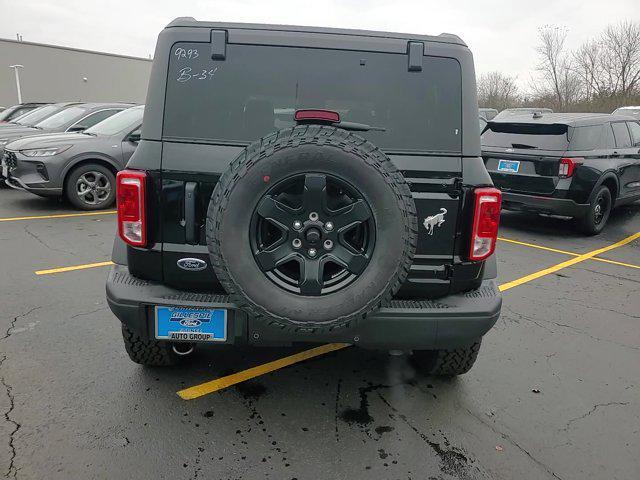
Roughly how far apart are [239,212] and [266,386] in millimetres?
1296

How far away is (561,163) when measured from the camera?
22.5 ft

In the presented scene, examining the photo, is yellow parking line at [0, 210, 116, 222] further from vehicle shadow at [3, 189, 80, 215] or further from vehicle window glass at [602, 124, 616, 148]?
vehicle window glass at [602, 124, 616, 148]

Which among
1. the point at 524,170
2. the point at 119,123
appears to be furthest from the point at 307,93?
the point at 119,123

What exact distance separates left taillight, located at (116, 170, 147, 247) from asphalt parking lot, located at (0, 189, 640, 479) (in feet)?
3.20

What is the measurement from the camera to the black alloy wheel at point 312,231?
Answer: 2154 mm

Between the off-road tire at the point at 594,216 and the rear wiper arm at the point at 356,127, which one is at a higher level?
the rear wiper arm at the point at 356,127

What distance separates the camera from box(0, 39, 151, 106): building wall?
33781mm

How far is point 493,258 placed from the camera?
2828 mm

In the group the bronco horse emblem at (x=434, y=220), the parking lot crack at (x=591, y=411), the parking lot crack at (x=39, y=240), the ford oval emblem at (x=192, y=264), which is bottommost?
the parking lot crack at (x=591, y=411)

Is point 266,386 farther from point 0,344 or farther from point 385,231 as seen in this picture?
point 0,344

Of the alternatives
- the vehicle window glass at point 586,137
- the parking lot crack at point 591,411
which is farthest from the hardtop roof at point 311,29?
the vehicle window glass at point 586,137

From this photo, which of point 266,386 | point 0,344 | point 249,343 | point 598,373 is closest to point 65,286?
point 0,344

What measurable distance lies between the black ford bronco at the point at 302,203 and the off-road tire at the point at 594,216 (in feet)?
18.2

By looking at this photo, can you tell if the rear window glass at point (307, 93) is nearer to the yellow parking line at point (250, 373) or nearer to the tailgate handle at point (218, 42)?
the tailgate handle at point (218, 42)
